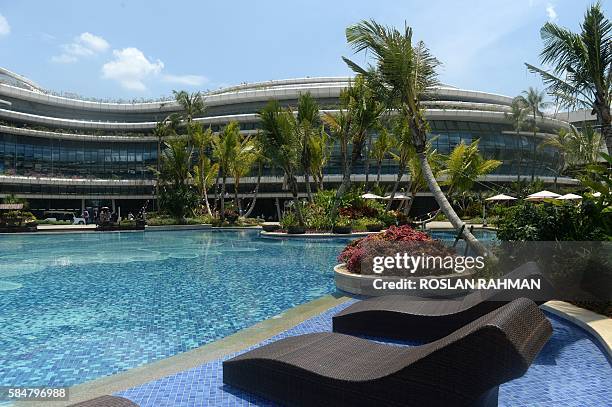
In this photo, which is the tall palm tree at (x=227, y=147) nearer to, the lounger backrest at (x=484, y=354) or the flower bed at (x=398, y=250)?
the flower bed at (x=398, y=250)

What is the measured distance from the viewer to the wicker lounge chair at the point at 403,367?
313 centimetres

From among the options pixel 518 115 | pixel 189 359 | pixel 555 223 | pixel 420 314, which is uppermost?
pixel 518 115

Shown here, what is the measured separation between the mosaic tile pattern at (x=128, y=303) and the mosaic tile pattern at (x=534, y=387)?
1419mm

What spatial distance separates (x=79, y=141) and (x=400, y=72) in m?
57.8

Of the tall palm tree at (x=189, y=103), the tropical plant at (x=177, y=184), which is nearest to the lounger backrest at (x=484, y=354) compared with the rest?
the tropical plant at (x=177, y=184)

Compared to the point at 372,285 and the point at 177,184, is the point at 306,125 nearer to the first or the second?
the point at 372,285

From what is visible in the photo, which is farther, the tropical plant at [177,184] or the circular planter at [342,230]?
the tropical plant at [177,184]

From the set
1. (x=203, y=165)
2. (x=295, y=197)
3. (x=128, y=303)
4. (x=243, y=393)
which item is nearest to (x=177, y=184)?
(x=203, y=165)

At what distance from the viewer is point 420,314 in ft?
20.4

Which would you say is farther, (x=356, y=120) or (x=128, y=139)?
(x=128, y=139)

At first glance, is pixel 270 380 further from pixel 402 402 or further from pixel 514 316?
pixel 514 316

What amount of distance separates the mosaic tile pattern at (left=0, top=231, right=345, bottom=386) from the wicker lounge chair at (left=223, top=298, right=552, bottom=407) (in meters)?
2.65

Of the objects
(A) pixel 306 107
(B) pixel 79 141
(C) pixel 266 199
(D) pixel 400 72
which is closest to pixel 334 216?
(A) pixel 306 107

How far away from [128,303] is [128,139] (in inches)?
2170
